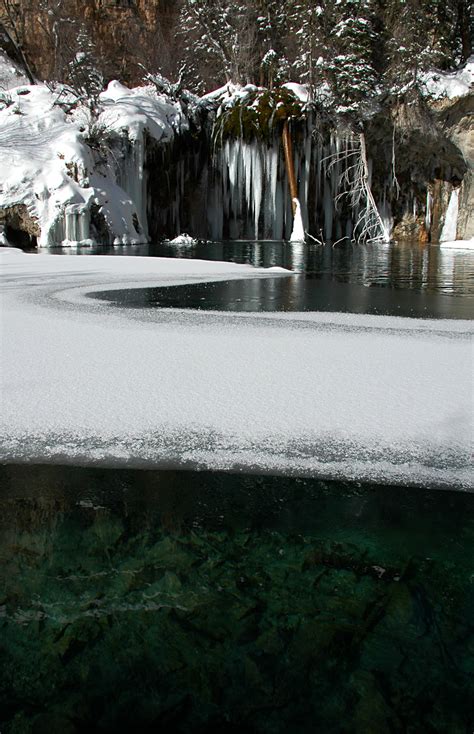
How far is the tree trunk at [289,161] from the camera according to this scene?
2023 cm

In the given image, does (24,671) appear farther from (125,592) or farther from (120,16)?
Answer: (120,16)

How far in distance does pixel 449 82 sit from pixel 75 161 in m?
13.2

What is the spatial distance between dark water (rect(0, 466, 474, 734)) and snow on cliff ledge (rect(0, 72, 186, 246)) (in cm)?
1534

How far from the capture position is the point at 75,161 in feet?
52.5

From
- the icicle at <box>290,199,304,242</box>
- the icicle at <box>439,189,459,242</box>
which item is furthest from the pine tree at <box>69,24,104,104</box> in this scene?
the icicle at <box>439,189,459,242</box>

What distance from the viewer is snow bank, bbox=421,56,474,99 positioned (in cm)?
1916

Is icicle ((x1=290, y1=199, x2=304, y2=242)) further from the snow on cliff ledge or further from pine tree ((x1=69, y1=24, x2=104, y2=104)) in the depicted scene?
pine tree ((x1=69, y1=24, x2=104, y2=104))

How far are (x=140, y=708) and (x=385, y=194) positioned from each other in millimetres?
24462

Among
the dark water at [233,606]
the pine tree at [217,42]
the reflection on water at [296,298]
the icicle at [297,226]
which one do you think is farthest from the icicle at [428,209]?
the dark water at [233,606]

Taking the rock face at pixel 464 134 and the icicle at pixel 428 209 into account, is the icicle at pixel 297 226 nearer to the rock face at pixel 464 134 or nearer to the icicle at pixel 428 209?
the icicle at pixel 428 209

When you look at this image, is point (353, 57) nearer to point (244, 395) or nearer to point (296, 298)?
point (296, 298)

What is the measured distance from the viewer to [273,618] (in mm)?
1231

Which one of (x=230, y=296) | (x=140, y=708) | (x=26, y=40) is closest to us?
(x=140, y=708)

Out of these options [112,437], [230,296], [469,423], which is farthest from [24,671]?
[230,296]
